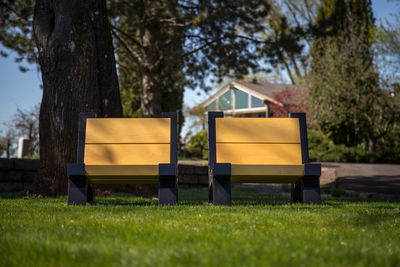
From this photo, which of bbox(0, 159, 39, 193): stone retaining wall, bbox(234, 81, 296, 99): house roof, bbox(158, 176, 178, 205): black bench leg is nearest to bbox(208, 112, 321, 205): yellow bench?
bbox(158, 176, 178, 205): black bench leg

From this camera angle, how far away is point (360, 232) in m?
3.32

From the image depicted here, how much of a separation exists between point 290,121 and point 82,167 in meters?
2.98

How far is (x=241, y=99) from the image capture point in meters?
42.7

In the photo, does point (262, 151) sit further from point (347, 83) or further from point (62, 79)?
point (347, 83)

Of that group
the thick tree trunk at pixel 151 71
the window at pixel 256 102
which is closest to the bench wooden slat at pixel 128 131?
the thick tree trunk at pixel 151 71

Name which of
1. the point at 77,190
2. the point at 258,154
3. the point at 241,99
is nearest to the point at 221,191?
the point at 258,154

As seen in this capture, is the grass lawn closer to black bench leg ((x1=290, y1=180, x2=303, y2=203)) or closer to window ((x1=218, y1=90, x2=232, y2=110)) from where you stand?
black bench leg ((x1=290, y1=180, x2=303, y2=203))

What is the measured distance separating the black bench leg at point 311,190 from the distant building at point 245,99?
33056mm

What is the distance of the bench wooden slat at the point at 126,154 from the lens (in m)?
5.51

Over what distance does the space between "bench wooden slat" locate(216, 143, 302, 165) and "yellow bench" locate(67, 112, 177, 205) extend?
72cm

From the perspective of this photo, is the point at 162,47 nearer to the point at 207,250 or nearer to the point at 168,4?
the point at 168,4

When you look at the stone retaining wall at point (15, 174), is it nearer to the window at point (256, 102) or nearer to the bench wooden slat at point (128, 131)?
the bench wooden slat at point (128, 131)

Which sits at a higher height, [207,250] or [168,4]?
[168,4]

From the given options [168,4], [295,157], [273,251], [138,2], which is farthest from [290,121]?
[138,2]
